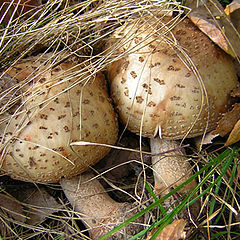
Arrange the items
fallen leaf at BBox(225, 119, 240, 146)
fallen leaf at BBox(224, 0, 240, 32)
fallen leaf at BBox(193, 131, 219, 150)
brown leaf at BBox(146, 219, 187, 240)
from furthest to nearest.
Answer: fallen leaf at BBox(224, 0, 240, 32)
fallen leaf at BBox(193, 131, 219, 150)
fallen leaf at BBox(225, 119, 240, 146)
brown leaf at BBox(146, 219, 187, 240)

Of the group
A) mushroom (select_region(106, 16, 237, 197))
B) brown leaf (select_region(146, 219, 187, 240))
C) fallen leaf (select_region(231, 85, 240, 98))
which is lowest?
brown leaf (select_region(146, 219, 187, 240))

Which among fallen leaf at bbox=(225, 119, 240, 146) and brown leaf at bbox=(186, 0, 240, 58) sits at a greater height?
brown leaf at bbox=(186, 0, 240, 58)

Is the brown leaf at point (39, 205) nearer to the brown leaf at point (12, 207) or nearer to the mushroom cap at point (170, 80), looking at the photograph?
the brown leaf at point (12, 207)

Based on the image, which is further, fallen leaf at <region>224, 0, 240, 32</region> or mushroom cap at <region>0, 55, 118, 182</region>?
fallen leaf at <region>224, 0, 240, 32</region>

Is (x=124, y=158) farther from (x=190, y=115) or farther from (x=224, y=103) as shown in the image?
(x=224, y=103)

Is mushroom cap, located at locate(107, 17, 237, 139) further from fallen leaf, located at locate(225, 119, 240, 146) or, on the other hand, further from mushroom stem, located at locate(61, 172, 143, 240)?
mushroom stem, located at locate(61, 172, 143, 240)

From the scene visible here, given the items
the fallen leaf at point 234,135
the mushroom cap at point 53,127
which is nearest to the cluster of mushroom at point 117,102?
the mushroom cap at point 53,127

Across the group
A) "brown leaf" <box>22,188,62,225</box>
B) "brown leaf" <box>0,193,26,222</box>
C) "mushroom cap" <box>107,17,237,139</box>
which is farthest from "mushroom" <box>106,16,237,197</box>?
"brown leaf" <box>0,193,26,222</box>
